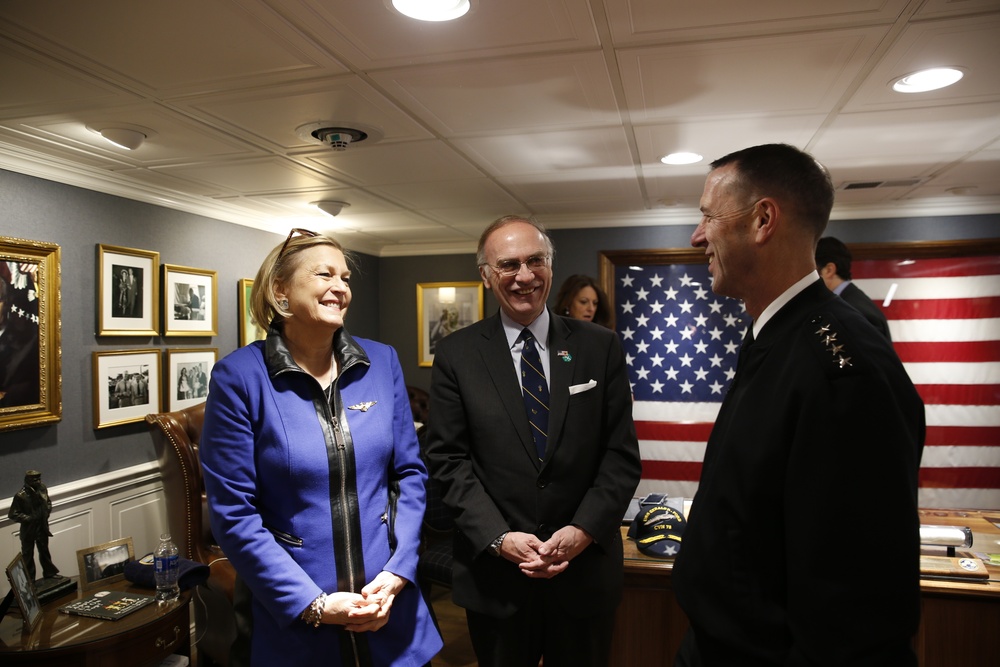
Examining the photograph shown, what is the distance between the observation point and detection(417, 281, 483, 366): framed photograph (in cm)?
617

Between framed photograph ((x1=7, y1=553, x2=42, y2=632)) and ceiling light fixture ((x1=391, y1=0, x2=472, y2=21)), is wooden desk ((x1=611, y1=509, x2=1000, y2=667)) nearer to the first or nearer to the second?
ceiling light fixture ((x1=391, y1=0, x2=472, y2=21))

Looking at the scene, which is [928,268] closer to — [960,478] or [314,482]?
[960,478]

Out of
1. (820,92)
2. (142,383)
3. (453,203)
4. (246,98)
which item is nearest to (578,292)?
(453,203)

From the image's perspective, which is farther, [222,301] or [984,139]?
[222,301]

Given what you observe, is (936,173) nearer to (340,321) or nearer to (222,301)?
(340,321)

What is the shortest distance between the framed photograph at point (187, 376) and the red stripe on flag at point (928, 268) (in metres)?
4.56

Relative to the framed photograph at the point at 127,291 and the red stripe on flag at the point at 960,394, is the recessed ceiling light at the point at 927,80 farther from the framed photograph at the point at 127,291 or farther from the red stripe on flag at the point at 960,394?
the framed photograph at the point at 127,291

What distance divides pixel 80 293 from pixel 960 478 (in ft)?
18.9

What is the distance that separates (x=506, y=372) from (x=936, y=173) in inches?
127

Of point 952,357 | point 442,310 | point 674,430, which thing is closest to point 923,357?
point 952,357

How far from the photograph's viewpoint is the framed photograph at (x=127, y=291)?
3279 mm

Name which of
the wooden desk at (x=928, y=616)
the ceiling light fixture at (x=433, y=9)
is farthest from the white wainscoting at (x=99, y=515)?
the ceiling light fixture at (x=433, y=9)

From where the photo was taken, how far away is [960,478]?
4.70 m

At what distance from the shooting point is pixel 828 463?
926 mm
